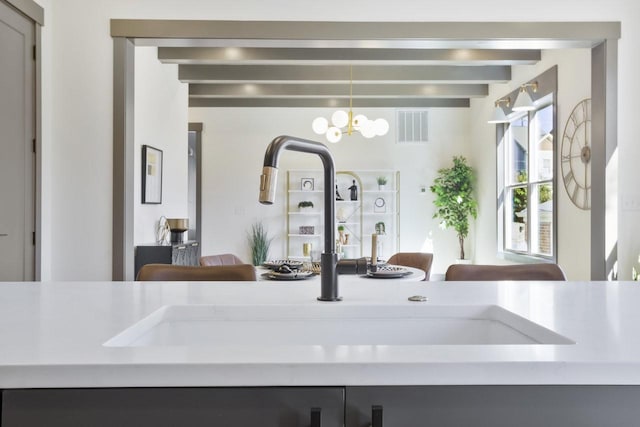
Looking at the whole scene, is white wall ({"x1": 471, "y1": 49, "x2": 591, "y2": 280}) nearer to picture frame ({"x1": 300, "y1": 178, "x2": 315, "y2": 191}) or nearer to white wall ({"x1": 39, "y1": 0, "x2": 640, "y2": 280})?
white wall ({"x1": 39, "y1": 0, "x2": 640, "y2": 280})

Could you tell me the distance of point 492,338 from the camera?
1.07m

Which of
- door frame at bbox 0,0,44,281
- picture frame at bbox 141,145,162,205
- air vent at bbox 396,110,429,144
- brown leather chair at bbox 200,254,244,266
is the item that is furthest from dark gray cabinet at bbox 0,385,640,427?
air vent at bbox 396,110,429,144

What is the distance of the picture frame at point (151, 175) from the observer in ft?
14.6

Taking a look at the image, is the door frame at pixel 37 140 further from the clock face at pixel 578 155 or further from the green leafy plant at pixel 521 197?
the green leafy plant at pixel 521 197

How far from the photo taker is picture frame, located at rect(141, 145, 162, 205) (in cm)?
446

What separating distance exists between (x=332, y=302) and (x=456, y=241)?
6.68 meters

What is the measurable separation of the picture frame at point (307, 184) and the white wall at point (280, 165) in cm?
21

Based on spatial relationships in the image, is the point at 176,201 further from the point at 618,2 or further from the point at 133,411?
the point at 133,411

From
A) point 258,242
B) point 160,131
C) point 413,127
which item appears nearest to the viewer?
point 160,131

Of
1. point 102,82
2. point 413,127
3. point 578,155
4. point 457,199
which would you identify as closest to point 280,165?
point 413,127

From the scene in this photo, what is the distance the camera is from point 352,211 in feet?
24.7

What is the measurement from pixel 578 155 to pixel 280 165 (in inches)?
164

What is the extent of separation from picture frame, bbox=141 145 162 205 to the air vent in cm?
383

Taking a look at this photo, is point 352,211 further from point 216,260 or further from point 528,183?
point 216,260
